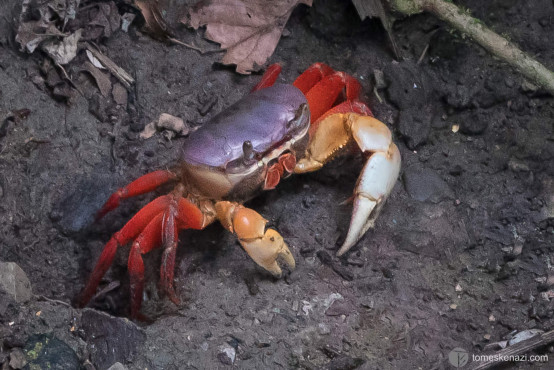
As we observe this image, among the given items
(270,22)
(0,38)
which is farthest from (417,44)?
(0,38)

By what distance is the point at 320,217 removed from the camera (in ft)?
10.5

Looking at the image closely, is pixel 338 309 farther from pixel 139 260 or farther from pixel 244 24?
pixel 244 24

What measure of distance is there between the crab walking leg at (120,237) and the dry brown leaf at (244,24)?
1017 millimetres

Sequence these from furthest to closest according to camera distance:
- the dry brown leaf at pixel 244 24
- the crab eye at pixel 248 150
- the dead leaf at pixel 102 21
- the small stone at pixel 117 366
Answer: the dry brown leaf at pixel 244 24
the dead leaf at pixel 102 21
the crab eye at pixel 248 150
the small stone at pixel 117 366

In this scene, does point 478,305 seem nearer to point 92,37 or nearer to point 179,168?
point 179,168

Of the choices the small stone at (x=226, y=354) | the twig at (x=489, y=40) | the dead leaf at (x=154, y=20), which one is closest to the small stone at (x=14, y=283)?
the small stone at (x=226, y=354)

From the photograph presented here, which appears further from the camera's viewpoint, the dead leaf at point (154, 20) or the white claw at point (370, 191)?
Answer: the dead leaf at point (154, 20)

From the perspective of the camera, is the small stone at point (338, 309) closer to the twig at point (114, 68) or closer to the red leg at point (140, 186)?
the red leg at point (140, 186)

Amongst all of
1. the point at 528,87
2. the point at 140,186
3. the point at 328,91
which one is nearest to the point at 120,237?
the point at 140,186

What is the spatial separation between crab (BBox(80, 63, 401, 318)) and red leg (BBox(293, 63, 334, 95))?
22 centimetres

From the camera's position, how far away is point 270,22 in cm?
360

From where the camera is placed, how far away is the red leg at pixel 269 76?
3.48 m

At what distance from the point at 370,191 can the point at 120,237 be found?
1212 mm

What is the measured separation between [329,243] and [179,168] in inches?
32.8
